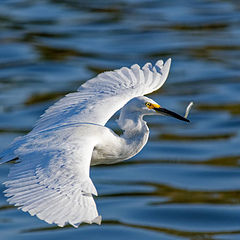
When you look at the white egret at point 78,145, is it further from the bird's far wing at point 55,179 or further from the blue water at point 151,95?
the blue water at point 151,95

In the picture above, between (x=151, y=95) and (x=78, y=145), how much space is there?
915cm

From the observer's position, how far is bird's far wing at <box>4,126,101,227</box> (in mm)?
7668

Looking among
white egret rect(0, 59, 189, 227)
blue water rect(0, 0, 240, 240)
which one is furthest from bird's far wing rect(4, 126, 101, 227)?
→ blue water rect(0, 0, 240, 240)

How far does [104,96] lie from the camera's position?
10.4 m

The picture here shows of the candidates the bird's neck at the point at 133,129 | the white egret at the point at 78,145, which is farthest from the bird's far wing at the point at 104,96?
the bird's neck at the point at 133,129

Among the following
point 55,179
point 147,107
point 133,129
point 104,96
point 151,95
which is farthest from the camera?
point 151,95

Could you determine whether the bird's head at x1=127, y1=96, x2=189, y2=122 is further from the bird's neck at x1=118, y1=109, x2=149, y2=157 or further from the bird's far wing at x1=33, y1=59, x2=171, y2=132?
the bird's far wing at x1=33, y1=59, x2=171, y2=132

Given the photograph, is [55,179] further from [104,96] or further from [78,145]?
[104,96]

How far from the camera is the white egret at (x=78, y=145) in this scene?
782cm

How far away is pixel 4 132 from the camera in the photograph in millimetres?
16547

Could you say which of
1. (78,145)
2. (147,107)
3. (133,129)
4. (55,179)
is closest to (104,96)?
(133,129)

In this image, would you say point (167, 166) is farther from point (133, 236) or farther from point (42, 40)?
point (42, 40)

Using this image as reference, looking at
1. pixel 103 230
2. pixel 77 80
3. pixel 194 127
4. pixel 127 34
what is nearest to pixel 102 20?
pixel 127 34

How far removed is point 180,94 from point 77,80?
6.77ft
